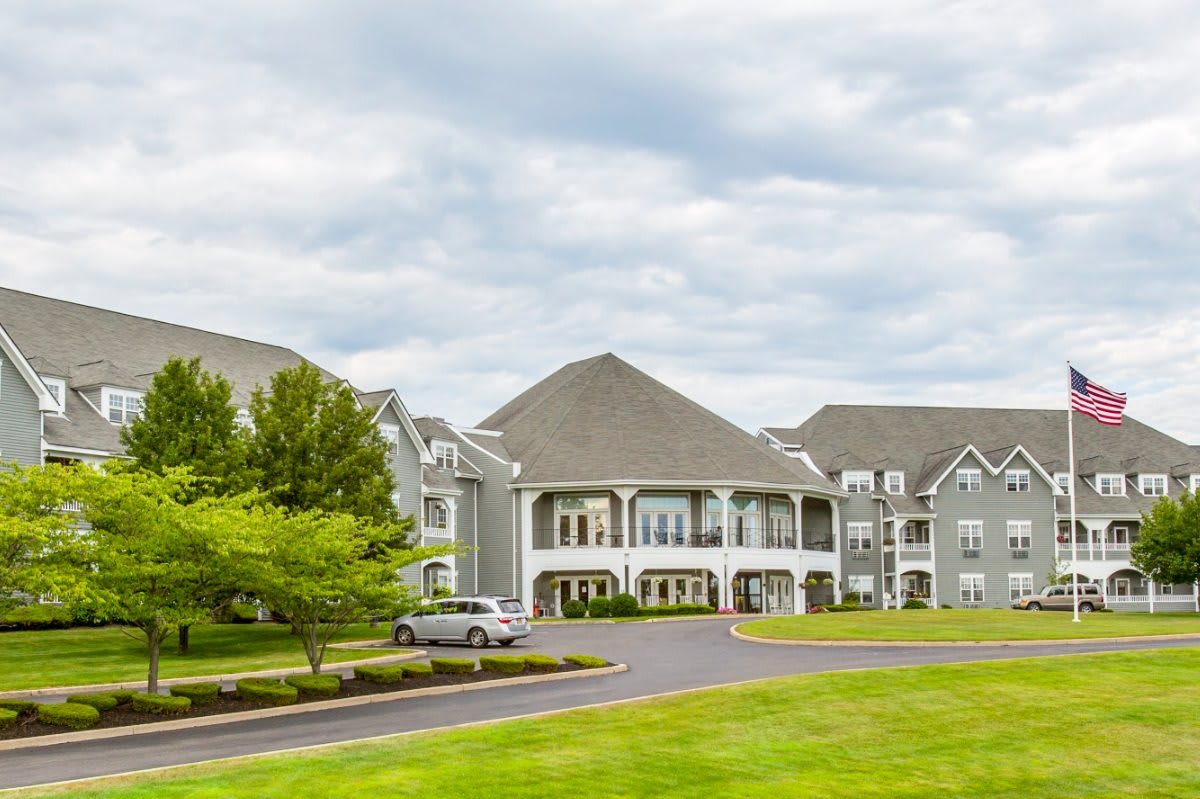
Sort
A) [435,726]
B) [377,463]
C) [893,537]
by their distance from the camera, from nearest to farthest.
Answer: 1. [435,726]
2. [377,463]
3. [893,537]

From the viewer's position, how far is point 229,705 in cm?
2319

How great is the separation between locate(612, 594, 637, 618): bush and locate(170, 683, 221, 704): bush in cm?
3407

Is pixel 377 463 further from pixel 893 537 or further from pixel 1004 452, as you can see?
pixel 1004 452

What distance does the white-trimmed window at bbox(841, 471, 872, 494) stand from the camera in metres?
74.8

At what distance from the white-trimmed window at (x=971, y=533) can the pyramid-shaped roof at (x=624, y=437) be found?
8332 millimetres

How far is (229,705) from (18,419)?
2241 cm

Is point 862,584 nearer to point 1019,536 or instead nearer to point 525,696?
point 1019,536

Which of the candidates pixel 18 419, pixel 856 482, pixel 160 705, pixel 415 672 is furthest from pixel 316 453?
pixel 856 482

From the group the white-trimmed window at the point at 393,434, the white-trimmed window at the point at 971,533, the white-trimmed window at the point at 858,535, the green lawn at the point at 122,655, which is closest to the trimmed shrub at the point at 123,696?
the green lawn at the point at 122,655

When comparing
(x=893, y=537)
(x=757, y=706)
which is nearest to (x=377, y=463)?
(x=757, y=706)

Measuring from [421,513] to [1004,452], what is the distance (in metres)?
36.6

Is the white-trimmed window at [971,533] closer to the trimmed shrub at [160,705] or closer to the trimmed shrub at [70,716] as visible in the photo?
the trimmed shrub at [160,705]

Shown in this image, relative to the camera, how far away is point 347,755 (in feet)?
56.7

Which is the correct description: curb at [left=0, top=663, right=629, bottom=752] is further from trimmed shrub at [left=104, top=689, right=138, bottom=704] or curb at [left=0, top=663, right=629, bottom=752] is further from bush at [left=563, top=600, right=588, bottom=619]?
bush at [left=563, top=600, right=588, bottom=619]
